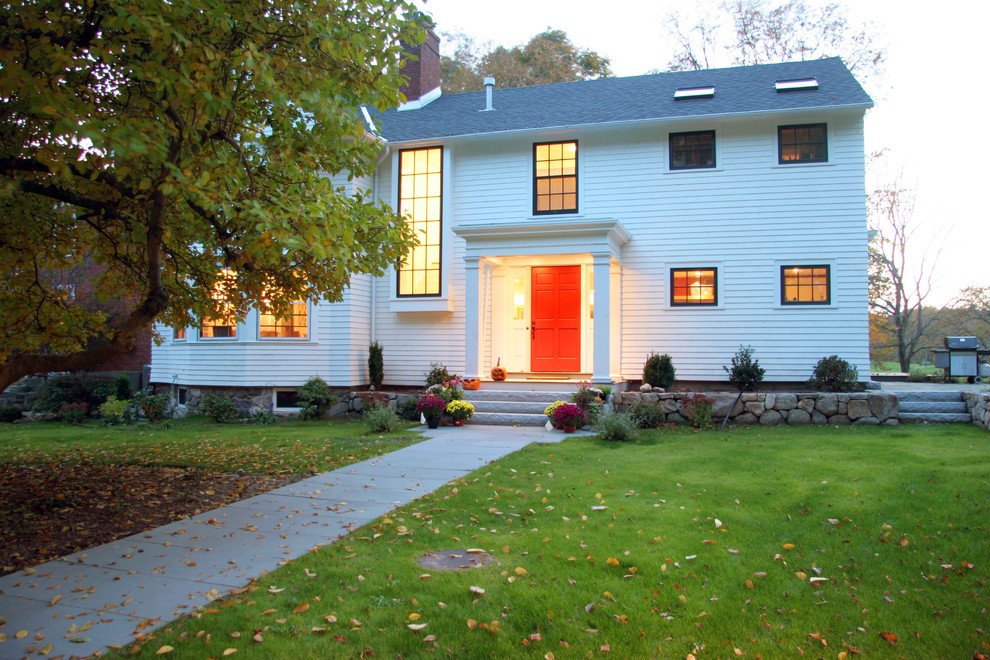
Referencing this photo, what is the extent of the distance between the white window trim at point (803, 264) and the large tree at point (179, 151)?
865 cm

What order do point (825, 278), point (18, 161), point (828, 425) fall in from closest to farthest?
1. point (18, 161)
2. point (828, 425)
3. point (825, 278)

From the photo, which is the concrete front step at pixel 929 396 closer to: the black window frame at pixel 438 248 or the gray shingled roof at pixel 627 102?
the gray shingled roof at pixel 627 102

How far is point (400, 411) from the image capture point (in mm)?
12781

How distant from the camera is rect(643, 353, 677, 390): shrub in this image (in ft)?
39.5

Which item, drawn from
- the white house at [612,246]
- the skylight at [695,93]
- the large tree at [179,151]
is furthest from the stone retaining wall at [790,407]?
the large tree at [179,151]

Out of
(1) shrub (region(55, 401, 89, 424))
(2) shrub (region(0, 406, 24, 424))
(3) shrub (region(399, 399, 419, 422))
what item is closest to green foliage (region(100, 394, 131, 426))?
(1) shrub (region(55, 401, 89, 424))

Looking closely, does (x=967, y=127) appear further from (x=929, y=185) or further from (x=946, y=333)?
(x=946, y=333)

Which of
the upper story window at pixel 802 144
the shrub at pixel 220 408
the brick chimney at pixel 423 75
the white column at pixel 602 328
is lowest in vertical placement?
the shrub at pixel 220 408

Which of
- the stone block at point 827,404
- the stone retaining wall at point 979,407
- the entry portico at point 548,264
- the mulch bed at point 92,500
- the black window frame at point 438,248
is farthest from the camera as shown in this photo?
the black window frame at point 438,248

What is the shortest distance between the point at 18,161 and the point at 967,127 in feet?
88.5

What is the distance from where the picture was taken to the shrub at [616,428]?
30.4 feet

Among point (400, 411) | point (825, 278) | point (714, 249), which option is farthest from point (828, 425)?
point (400, 411)

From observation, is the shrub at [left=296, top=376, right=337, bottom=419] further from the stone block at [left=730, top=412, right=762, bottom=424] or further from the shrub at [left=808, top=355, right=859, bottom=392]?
the shrub at [left=808, top=355, right=859, bottom=392]

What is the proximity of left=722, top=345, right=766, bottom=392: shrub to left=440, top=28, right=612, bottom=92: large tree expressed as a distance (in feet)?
56.1
